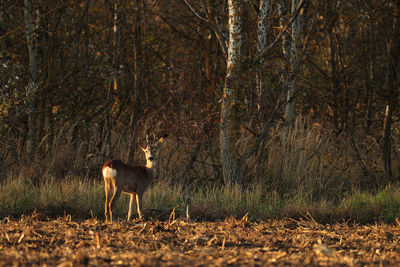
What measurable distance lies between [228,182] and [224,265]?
4570 mm

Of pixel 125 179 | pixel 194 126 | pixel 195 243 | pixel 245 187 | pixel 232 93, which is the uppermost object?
pixel 232 93

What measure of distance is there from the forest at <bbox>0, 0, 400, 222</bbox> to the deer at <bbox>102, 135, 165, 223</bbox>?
0.43 m

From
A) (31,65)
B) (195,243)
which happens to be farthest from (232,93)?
(31,65)

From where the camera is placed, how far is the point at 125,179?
23.9ft

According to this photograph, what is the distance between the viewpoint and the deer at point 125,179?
713 cm

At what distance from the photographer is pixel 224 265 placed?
447 centimetres

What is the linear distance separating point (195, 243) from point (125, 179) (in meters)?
1.91

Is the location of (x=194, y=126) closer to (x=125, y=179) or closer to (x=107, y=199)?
(x=125, y=179)

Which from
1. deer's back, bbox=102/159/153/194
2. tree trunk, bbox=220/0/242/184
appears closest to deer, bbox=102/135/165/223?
deer's back, bbox=102/159/153/194

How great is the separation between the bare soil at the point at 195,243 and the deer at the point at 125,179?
396 millimetres

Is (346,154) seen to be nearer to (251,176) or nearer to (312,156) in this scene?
(312,156)

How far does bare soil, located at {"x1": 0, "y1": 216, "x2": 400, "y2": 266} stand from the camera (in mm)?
4664

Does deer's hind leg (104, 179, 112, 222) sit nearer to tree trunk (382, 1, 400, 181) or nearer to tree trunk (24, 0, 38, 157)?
tree trunk (24, 0, 38, 157)

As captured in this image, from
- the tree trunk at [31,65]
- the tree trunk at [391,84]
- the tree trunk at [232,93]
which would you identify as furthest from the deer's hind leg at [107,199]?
the tree trunk at [391,84]
